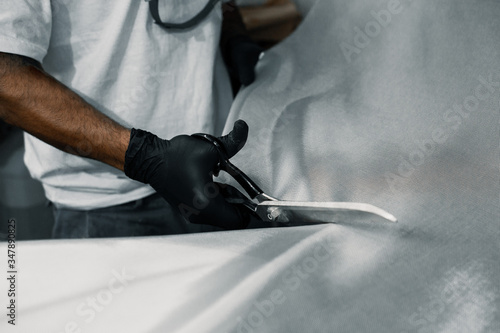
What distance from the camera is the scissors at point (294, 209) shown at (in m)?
0.52

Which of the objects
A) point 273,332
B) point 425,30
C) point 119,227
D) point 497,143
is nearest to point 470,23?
point 425,30

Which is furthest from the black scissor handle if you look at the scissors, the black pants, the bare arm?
the black pants

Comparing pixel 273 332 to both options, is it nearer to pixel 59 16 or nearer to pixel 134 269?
pixel 134 269

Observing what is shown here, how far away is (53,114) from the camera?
678mm

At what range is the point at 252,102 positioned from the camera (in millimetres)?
849

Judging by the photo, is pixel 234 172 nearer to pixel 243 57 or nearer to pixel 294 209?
pixel 294 209

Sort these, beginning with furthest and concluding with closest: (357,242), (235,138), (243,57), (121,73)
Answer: (243,57) < (121,73) < (235,138) < (357,242)

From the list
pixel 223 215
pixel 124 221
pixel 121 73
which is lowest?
pixel 124 221

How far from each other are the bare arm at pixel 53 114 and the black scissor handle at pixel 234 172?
0.13m

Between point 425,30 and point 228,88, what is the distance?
1.27 ft

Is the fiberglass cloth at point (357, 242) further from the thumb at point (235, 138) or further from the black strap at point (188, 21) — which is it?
the black strap at point (188, 21)

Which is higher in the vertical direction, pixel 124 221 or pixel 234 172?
pixel 234 172

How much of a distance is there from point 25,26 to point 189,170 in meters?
0.28

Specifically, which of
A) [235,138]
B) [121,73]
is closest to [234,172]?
[235,138]
